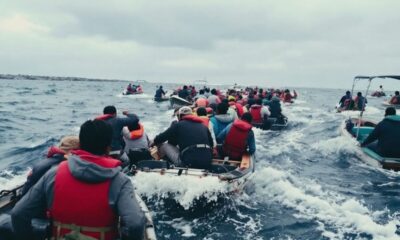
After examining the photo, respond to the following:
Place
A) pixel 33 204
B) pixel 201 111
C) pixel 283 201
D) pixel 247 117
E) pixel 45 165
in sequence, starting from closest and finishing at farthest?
1. pixel 33 204
2. pixel 45 165
3. pixel 283 201
4. pixel 247 117
5. pixel 201 111

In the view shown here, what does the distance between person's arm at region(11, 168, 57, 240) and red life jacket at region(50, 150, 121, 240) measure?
8cm

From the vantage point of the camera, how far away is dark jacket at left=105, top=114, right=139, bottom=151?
8.83 m

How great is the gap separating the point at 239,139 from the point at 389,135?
5.15m

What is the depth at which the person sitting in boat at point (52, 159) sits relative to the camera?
445 centimetres

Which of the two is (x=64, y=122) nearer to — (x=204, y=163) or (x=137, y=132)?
(x=137, y=132)

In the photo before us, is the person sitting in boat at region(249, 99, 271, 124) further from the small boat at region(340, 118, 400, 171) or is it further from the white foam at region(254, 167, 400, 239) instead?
the white foam at region(254, 167, 400, 239)

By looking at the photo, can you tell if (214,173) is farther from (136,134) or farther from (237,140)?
(136,134)

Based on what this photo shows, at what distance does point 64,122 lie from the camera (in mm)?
23906

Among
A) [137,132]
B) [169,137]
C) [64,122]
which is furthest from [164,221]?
[64,122]

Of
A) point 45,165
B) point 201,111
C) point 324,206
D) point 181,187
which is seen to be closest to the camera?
point 45,165

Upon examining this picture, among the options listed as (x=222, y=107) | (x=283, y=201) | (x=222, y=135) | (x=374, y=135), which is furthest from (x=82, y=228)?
(x=374, y=135)

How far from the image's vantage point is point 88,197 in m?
3.32

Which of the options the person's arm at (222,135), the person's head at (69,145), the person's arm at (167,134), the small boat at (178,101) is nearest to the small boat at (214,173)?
the person's arm at (167,134)

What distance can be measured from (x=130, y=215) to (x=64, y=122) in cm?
2215
